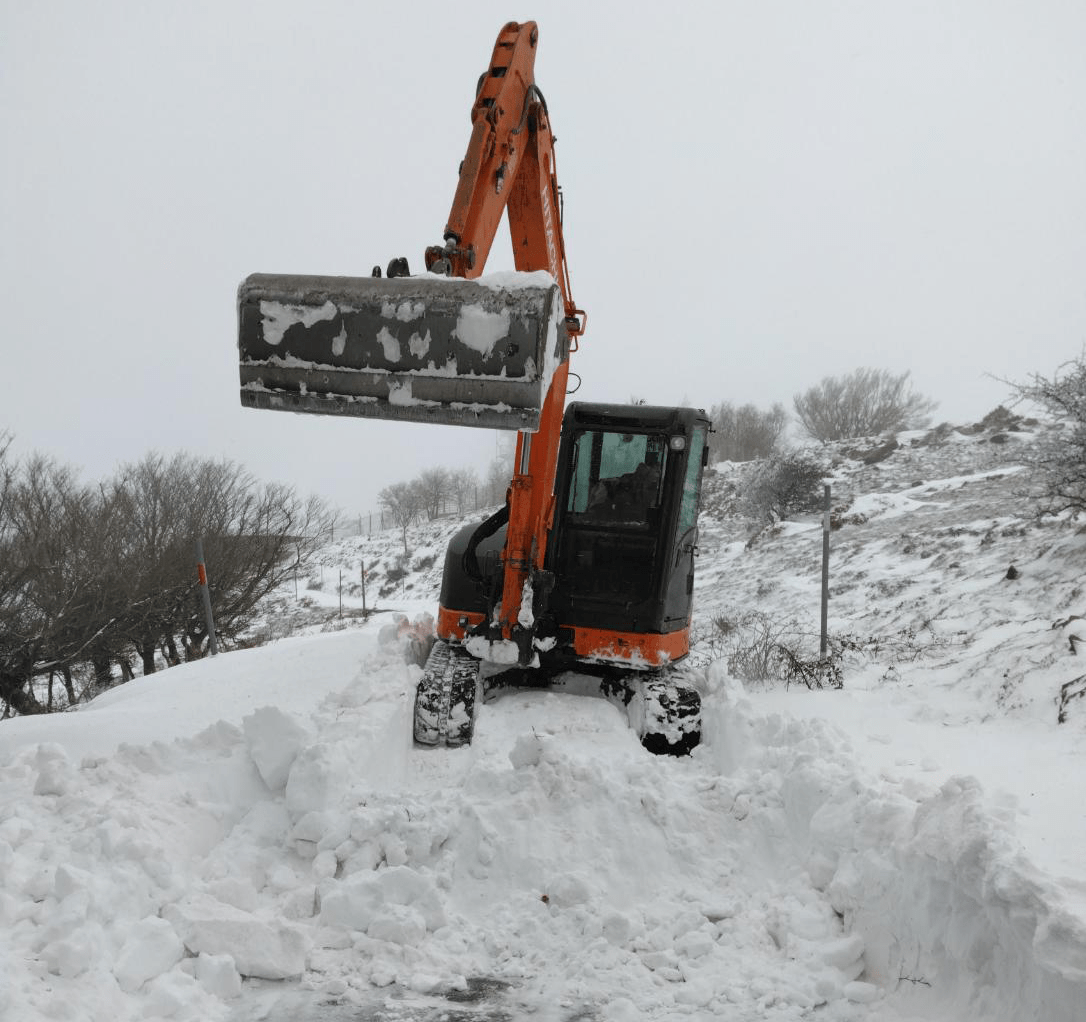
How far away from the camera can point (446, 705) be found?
494cm

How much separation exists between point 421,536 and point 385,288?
37232mm

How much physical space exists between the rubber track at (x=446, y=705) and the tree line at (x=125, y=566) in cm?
1145

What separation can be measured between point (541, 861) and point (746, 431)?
43.8 m

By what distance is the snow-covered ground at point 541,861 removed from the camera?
2629mm

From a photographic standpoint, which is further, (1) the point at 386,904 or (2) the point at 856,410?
(2) the point at 856,410

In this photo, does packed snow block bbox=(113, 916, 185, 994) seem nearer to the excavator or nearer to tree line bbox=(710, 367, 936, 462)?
the excavator

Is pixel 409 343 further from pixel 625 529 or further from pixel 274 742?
pixel 625 529

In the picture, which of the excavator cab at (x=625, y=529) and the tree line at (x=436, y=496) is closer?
the excavator cab at (x=625, y=529)

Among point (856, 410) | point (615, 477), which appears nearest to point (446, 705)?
point (615, 477)

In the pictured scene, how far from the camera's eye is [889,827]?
3309 mm

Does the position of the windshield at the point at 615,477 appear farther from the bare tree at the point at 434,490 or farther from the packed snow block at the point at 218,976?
the bare tree at the point at 434,490

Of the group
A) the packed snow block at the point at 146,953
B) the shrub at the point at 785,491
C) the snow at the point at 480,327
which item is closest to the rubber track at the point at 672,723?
the snow at the point at 480,327

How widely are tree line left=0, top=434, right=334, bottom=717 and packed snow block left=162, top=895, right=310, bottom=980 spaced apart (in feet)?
41.6

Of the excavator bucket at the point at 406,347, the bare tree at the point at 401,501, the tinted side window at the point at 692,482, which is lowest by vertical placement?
the bare tree at the point at 401,501
